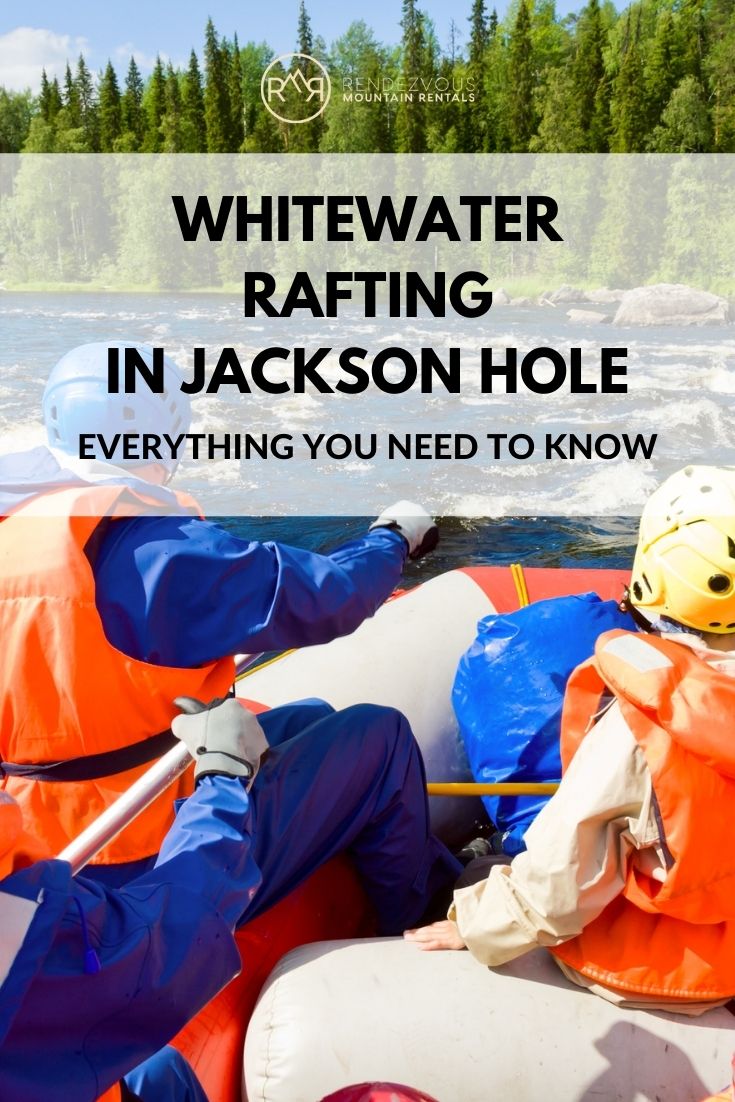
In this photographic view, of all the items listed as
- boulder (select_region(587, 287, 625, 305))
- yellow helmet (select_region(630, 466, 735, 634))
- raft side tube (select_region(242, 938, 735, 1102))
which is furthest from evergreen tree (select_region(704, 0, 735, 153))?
raft side tube (select_region(242, 938, 735, 1102))

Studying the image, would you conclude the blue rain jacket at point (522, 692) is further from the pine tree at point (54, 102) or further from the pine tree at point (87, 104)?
the pine tree at point (54, 102)

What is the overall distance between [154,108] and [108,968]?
40879 mm

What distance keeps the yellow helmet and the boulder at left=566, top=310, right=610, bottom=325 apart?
794 inches

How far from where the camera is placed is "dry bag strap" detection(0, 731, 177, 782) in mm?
1713

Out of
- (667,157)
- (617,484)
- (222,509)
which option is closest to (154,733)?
(222,509)

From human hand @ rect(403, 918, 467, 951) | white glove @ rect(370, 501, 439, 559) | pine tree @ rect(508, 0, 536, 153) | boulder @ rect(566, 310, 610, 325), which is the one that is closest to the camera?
human hand @ rect(403, 918, 467, 951)

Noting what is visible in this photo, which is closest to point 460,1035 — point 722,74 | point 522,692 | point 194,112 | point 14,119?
point 522,692

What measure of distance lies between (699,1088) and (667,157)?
108 feet

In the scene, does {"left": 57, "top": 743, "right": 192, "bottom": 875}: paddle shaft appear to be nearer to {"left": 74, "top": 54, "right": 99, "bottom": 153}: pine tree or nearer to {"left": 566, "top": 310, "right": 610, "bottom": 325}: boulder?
{"left": 566, "top": 310, "right": 610, "bottom": 325}: boulder

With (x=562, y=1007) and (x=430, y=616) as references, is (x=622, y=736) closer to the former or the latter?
(x=562, y=1007)

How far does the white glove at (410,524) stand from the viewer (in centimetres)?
218

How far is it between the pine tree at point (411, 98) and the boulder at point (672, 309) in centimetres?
1049

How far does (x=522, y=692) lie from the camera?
96.8 inches

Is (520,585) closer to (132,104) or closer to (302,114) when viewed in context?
(302,114)
